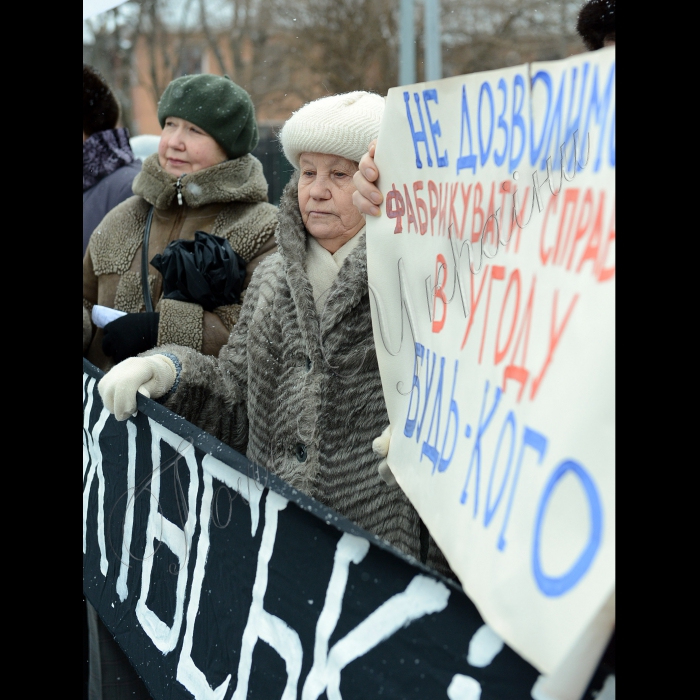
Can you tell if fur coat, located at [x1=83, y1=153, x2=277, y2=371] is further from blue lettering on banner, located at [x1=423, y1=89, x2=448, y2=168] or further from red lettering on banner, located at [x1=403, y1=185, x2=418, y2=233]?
blue lettering on banner, located at [x1=423, y1=89, x2=448, y2=168]

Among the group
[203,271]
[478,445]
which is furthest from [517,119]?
[203,271]

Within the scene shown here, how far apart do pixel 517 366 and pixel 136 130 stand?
13.1 m

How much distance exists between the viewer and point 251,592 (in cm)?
136

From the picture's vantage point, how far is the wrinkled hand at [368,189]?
1.50 m

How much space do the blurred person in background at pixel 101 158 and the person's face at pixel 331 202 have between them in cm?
164

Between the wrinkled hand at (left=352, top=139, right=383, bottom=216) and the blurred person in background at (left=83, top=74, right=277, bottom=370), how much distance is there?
1.04 meters

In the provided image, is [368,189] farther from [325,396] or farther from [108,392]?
[108,392]

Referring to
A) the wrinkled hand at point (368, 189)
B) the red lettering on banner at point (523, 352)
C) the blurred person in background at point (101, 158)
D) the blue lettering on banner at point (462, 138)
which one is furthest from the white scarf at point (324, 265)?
the blurred person in background at point (101, 158)

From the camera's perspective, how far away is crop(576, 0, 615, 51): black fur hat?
1.60 m

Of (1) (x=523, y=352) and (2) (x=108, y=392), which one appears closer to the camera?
(1) (x=523, y=352)

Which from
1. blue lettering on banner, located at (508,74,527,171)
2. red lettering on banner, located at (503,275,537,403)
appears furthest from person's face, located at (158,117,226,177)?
red lettering on banner, located at (503,275,537,403)

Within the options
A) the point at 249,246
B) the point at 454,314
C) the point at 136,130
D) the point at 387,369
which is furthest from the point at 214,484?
the point at 136,130

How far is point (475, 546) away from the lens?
Answer: 1030 mm

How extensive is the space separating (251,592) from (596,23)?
48.8 inches
